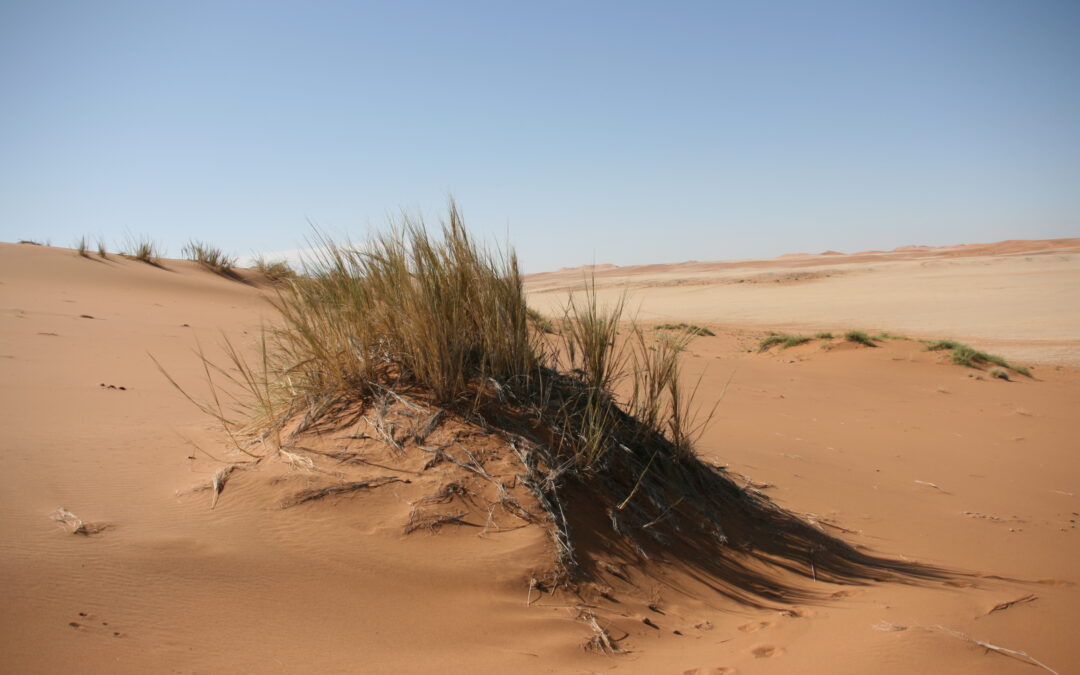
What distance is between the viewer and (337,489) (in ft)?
9.54

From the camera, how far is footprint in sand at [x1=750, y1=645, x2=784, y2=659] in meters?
2.35

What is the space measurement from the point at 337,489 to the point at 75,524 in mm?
957

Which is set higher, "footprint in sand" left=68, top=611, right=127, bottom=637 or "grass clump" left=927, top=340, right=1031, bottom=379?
"footprint in sand" left=68, top=611, right=127, bottom=637

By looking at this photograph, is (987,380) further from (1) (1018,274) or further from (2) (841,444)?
(1) (1018,274)

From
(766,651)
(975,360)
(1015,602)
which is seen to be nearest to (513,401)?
(766,651)

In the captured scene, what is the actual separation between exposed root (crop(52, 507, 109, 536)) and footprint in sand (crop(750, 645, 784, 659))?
247cm

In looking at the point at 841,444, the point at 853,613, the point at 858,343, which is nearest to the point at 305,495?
the point at 853,613

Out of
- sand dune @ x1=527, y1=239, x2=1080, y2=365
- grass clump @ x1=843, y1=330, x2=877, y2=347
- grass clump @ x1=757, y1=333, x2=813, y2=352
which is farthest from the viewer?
sand dune @ x1=527, y1=239, x2=1080, y2=365

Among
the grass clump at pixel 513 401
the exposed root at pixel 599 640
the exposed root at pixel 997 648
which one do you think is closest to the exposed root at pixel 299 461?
the grass clump at pixel 513 401

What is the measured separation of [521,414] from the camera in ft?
11.4

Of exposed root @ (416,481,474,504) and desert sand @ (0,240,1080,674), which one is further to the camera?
exposed root @ (416,481,474,504)

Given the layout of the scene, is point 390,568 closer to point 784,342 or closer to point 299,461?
point 299,461

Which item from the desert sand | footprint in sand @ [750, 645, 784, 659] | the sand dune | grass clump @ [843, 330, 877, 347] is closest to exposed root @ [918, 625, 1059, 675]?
the desert sand

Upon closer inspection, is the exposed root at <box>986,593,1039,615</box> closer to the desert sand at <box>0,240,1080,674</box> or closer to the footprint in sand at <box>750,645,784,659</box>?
the desert sand at <box>0,240,1080,674</box>
